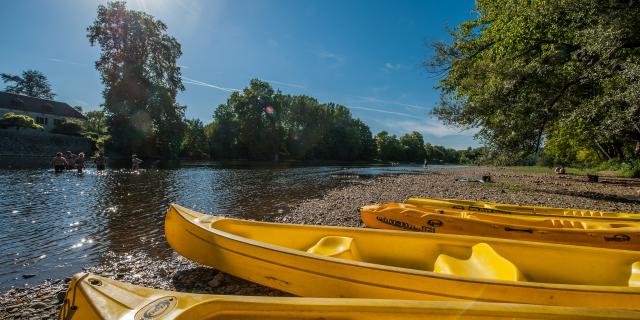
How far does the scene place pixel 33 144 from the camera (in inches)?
1714

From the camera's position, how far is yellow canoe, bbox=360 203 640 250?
5.36 metres

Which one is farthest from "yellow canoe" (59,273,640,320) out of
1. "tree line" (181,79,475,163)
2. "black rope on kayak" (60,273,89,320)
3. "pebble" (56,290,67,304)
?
"tree line" (181,79,475,163)

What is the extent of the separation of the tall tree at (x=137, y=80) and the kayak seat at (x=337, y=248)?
49.7 meters

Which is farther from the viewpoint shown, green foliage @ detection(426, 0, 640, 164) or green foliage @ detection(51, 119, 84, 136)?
green foliage @ detection(51, 119, 84, 136)

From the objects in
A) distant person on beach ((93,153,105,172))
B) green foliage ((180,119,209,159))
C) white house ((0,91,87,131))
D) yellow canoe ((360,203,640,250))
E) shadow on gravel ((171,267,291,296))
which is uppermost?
white house ((0,91,87,131))

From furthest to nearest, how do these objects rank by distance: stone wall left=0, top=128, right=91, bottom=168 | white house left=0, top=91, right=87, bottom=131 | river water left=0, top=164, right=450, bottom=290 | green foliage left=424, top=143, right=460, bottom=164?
green foliage left=424, top=143, right=460, bottom=164 < white house left=0, top=91, right=87, bottom=131 < stone wall left=0, top=128, right=91, bottom=168 < river water left=0, top=164, right=450, bottom=290

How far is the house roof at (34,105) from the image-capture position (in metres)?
53.1

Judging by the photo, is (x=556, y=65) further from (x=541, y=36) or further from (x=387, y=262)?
(x=387, y=262)

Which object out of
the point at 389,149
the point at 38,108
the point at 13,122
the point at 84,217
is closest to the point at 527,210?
the point at 84,217

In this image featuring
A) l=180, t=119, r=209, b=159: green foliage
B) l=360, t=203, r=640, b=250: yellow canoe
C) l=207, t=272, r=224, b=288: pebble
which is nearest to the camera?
l=207, t=272, r=224, b=288: pebble

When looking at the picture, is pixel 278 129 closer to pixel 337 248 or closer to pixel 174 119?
pixel 174 119

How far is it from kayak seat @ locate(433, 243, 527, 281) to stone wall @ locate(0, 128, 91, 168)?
5207cm

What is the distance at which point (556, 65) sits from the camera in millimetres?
13680

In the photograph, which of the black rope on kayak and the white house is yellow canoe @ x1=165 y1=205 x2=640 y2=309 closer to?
the black rope on kayak
